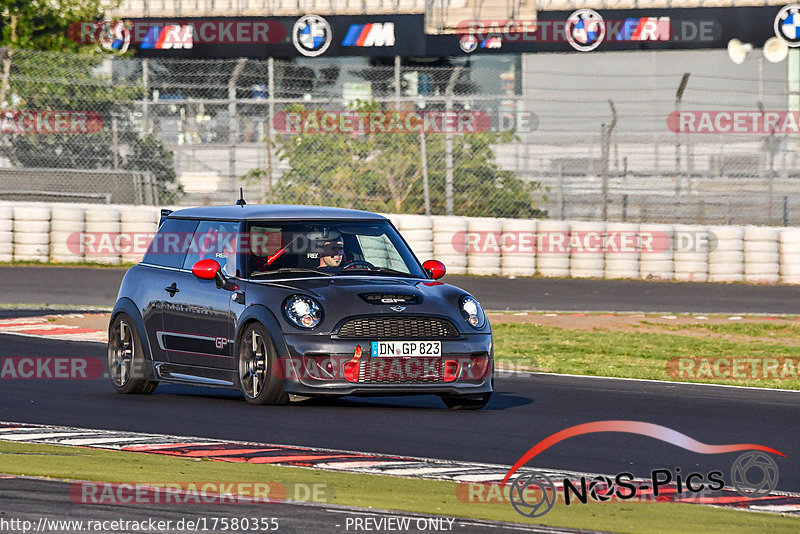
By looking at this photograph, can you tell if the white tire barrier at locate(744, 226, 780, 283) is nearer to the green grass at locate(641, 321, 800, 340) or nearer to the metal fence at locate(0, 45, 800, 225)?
the metal fence at locate(0, 45, 800, 225)

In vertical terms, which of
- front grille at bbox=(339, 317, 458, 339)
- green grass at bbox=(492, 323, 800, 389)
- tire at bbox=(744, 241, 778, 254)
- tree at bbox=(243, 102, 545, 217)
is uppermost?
tree at bbox=(243, 102, 545, 217)

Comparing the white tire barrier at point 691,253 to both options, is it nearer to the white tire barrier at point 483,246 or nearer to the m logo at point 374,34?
the white tire barrier at point 483,246

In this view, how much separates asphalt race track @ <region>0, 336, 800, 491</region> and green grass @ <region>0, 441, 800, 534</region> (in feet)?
2.95

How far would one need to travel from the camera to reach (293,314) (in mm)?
9219

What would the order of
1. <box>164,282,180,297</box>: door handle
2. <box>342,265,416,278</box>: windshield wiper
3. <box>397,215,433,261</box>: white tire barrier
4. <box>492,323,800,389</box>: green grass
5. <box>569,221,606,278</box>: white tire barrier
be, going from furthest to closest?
<box>569,221,606,278</box>: white tire barrier < <box>397,215,433,261</box>: white tire barrier < <box>492,323,800,389</box>: green grass < <box>164,282,180,297</box>: door handle < <box>342,265,416,278</box>: windshield wiper

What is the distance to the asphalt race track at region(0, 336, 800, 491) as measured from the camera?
7980 millimetres

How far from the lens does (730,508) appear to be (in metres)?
6.39

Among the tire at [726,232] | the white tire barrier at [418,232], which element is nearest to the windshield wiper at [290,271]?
the white tire barrier at [418,232]

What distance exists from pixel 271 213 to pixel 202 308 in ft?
2.75

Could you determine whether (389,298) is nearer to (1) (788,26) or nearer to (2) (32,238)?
(2) (32,238)

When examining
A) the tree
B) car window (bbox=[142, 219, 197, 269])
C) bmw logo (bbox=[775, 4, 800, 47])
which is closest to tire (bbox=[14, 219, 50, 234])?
the tree

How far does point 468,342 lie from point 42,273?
13.5 m

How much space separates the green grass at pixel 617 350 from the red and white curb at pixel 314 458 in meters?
5.69

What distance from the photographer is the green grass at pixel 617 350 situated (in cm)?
1330
